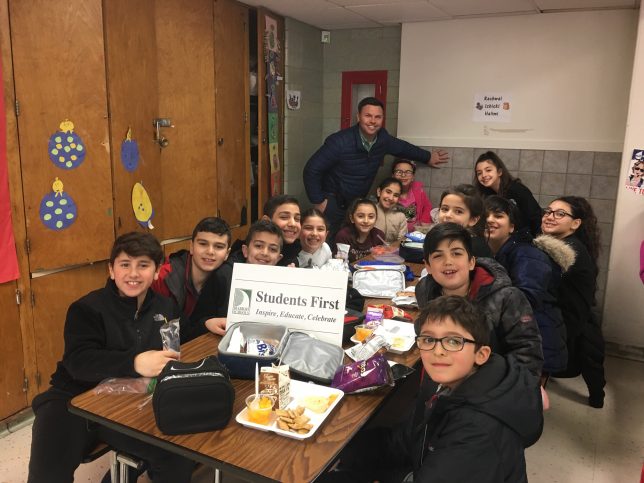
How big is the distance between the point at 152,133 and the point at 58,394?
1894 millimetres

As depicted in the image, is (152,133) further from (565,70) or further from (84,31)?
(565,70)

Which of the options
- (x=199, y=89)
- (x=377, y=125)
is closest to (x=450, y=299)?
(x=199, y=89)

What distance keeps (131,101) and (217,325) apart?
5.63ft

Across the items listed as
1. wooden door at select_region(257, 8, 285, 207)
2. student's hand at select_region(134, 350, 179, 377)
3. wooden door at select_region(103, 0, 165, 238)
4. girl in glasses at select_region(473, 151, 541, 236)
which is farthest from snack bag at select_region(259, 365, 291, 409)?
wooden door at select_region(257, 8, 285, 207)

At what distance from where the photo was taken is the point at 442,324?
1434mm

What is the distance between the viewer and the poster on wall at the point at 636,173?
3477mm

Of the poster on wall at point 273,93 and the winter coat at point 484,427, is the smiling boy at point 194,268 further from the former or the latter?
the poster on wall at point 273,93

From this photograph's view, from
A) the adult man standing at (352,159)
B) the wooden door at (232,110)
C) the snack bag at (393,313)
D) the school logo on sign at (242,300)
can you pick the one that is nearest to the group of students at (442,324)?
the snack bag at (393,313)

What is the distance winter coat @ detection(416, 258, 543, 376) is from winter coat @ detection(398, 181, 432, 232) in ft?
8.22

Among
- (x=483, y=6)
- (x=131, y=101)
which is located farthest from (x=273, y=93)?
(x=483, y=6)

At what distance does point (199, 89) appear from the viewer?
3.65m

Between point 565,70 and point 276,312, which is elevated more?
point 565,70

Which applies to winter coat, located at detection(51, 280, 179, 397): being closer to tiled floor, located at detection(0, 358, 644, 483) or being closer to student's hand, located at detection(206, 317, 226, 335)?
student's hand, located at detection(206, 317, 226, 335)

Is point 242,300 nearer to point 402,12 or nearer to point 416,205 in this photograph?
point 416,205
